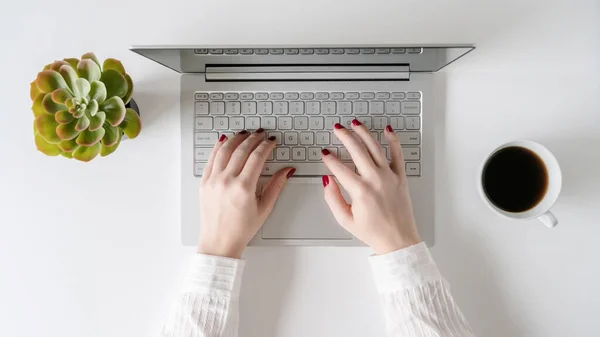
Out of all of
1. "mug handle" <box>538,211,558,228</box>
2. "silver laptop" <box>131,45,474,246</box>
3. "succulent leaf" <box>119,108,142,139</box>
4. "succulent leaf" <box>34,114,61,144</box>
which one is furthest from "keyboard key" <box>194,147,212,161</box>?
"mug handle" <box>538,211,558,228</box>

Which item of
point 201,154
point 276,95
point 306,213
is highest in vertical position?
point 276,95

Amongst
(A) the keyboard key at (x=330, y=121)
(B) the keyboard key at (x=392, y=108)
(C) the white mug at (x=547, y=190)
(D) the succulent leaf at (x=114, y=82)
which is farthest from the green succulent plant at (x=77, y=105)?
(C) the white mug at (x=547, y=190)

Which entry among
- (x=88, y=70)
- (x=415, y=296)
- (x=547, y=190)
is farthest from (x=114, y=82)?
(x=547, y=190)

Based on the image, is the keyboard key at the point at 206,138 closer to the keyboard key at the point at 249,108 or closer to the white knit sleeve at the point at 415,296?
the keyboard key at the point at 249,108

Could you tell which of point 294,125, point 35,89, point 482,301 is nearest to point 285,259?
point 294,125

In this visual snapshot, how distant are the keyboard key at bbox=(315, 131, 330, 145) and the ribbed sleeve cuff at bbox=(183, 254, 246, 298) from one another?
0.81 ft

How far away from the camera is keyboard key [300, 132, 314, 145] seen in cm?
70

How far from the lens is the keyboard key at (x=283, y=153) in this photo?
0.71m

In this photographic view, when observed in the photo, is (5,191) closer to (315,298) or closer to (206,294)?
(206,294)

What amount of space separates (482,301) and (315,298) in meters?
0.30

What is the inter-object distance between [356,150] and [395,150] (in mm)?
69

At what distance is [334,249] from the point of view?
72cm

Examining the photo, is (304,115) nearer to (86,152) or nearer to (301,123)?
(301,123)

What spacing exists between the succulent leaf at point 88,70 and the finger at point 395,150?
1.50ft
